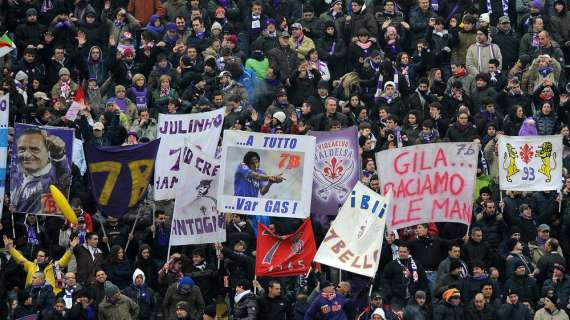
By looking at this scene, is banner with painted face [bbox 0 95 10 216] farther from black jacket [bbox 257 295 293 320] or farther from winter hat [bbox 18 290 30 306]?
black jacket [bbox 257 295 293 320]

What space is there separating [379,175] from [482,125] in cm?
396

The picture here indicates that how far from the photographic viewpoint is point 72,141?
32.3 m

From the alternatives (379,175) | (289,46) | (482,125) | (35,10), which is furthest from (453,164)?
(35,10)

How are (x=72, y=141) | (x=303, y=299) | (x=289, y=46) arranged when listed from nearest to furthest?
(x=303, y=299)
(x=72, y=141)
(x=289, y=46)

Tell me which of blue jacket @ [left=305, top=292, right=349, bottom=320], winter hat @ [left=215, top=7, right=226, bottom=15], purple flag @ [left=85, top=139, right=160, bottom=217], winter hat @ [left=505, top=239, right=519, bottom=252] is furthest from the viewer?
winter hat @ [left=215, top=7, right=226, bottom=15]

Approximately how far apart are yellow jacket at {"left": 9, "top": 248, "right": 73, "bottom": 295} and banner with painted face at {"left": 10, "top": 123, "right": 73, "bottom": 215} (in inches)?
32.6

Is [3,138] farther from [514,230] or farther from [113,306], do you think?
[514,230]

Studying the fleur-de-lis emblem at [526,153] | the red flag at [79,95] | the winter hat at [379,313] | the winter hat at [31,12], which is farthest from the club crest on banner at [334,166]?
the winter hat at [31,12]

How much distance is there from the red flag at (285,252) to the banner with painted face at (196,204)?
0.70 metres

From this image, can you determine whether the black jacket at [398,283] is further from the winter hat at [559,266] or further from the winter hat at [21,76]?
the winter hat at [21,76]

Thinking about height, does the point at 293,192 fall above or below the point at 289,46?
below

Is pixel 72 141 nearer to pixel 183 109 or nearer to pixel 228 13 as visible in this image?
pixel 183 109

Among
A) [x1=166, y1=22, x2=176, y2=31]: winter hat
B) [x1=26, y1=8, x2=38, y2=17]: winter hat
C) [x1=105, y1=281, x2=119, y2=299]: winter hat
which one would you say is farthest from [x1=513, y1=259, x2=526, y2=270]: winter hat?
[x1=26, y1=8, x2=38, y2=17]: winter hat

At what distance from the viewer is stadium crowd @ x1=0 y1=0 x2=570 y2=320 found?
30219 millimetres
